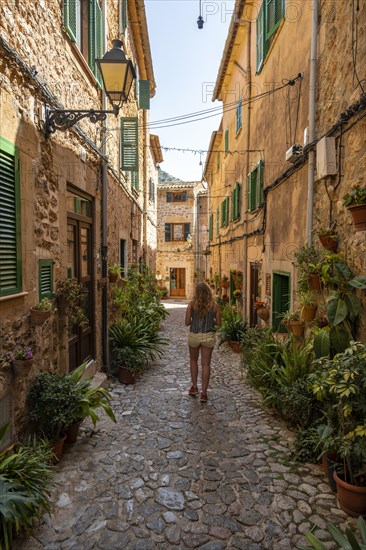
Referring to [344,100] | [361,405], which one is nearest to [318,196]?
[344,100]

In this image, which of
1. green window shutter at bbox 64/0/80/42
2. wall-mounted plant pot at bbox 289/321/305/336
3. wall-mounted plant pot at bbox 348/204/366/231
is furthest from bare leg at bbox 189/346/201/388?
green window shutter at bbox 64/0/80/42

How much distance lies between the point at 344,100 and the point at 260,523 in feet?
13.8

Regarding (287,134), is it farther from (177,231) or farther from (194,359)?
(177,231)

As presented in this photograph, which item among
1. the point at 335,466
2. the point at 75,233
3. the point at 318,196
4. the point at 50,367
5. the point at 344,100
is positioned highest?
the point at 344,100

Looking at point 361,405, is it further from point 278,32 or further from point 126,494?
point 278,32

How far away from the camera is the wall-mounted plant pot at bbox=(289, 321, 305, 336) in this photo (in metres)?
4.67

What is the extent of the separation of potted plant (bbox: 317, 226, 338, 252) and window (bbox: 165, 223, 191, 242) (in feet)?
65.7

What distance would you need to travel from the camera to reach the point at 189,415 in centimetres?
474

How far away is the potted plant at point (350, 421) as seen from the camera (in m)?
2.58

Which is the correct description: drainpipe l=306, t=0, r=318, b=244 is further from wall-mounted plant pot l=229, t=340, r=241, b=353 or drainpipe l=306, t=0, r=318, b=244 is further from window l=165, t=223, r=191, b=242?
window l=165, t=223, r=191, b=242

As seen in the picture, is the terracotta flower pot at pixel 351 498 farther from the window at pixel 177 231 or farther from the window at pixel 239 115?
the window at pixel 177 231

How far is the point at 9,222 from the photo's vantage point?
3.08 meters

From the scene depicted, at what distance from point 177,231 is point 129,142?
636 inches

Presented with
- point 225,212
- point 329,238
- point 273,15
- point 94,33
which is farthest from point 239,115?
point 329,238
